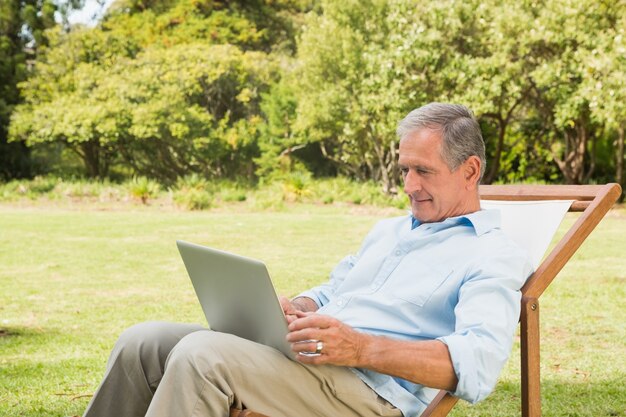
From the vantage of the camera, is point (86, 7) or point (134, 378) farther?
point (86, 7)

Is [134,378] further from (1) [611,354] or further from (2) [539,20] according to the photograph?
(2) [539,20]

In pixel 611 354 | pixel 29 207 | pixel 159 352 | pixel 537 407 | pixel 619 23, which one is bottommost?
pixel 29 207

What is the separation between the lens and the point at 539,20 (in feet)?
48.9

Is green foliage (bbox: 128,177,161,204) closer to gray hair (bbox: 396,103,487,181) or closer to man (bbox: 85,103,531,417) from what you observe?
man (bbox: 85,103,531,417)

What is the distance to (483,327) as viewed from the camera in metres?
2.25

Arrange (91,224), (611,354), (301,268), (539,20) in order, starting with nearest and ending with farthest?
(611,354) < (301,268) < (91,224) < (539,20)

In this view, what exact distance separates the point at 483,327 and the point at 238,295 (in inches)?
26.3

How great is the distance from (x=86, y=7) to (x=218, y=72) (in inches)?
249

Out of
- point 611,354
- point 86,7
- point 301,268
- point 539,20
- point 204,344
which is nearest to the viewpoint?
point 204,344

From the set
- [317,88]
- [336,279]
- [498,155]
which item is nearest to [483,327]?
[336,279]

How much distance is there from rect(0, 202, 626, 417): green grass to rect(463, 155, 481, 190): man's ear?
1.87m

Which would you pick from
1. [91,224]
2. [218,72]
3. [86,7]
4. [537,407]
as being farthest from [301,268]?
[86,7]

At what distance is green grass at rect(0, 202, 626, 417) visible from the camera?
15.3 ft

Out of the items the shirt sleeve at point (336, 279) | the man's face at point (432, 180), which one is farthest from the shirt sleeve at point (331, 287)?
the man's face at point (432, 180)
